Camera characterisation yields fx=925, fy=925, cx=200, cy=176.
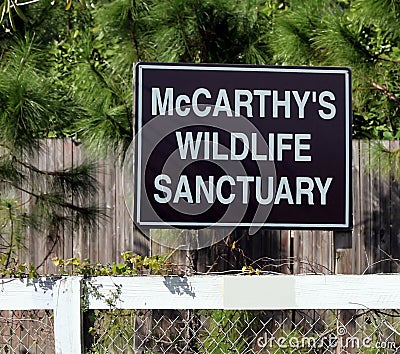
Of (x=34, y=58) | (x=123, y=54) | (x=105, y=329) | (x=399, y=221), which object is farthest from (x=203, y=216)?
(x=399, y=221)

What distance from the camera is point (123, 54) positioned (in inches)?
211

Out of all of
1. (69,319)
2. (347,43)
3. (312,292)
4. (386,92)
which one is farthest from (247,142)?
(386,92)

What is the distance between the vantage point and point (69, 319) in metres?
2.91

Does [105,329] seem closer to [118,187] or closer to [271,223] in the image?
[271,223]

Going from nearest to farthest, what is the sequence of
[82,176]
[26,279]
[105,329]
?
1. [26,279]
2. [105,329]
3. [82,176]

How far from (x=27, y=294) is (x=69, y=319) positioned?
0.16 metres

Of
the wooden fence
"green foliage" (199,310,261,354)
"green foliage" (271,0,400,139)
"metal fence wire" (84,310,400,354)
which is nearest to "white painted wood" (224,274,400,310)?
"metal fence wire" (84,310,400,354)

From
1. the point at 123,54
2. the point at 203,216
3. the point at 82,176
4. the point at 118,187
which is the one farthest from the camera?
the point at 118,187

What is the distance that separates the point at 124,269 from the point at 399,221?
2826 millimetres

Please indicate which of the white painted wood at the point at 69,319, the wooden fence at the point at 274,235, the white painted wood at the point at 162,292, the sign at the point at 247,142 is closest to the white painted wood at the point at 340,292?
the white painted wood at the point at 162,292

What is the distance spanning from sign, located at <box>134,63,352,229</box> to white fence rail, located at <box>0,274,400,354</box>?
1.93ft

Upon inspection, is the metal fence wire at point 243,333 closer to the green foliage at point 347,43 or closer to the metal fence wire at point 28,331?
the metal fence wire at point 28,331

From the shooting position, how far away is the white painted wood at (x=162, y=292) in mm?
2893

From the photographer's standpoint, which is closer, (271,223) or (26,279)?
(26,279)
